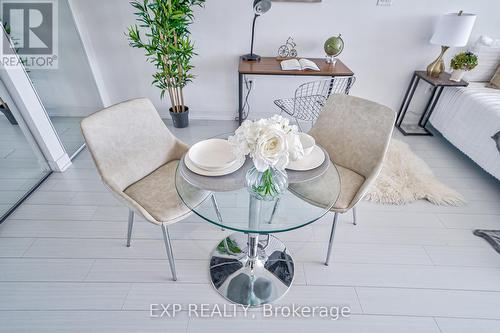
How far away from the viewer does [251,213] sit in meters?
1.05

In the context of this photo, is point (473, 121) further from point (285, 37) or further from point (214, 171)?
point (214, 171)

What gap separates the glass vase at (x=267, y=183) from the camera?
3.31 ft

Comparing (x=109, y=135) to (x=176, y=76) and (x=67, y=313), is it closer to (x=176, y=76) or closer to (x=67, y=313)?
(x=67, y=313)

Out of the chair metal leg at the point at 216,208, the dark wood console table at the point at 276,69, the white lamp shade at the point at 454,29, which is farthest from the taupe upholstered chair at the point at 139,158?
the white lamp shade at the point at 454,29

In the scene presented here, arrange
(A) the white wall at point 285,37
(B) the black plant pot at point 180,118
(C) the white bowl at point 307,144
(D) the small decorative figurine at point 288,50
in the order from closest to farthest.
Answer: (C) the white bowl at point 307,144
(A) the white wall at point 285,37
(D) the small decorative figurine at point 288,50
(B) the black plant pot at point 180,118

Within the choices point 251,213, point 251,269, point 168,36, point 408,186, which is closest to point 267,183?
point 251,213

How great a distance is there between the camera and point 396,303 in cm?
132

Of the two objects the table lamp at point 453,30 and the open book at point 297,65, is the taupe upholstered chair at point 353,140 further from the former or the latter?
the table lamp at point 453,30

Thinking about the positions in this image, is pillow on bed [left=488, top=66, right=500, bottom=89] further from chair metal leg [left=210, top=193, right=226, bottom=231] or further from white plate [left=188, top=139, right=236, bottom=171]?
chair metal leg [left=210, top=193, right=226, bottom=231]

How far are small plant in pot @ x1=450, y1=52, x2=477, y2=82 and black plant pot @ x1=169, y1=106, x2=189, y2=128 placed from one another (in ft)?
9.09

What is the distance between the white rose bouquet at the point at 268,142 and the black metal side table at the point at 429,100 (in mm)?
2409

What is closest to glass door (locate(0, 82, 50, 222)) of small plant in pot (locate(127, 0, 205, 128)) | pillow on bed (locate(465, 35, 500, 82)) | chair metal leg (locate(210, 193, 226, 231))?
small plant in pot (locate(127, 0, 205, 128))

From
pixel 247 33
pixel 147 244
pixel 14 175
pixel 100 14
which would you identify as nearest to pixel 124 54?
pixel 100 14

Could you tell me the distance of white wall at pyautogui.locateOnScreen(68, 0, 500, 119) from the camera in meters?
2.42
